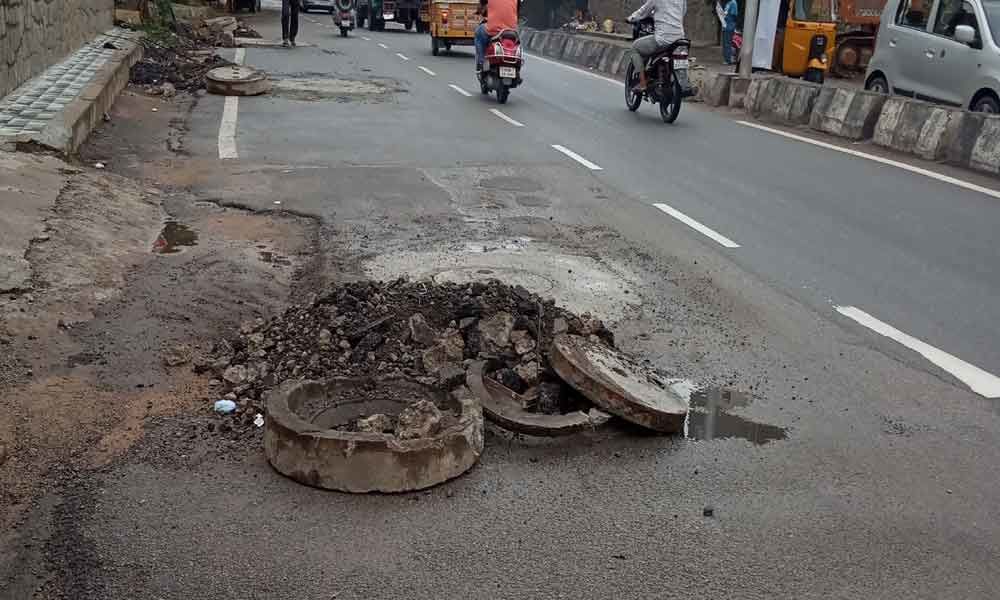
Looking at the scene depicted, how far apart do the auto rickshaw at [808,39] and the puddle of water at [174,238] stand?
17.7 meters

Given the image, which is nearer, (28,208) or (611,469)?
(611,469)

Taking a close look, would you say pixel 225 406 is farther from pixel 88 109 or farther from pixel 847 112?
pixel 847 112

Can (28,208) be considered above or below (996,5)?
below

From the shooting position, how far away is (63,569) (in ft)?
11.3

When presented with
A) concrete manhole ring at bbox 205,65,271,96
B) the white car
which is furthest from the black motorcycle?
concrete manhole ring at bbox 205,65,271,96

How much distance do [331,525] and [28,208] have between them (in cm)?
461

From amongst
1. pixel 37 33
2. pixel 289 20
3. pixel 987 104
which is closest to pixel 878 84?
pixel 987 104

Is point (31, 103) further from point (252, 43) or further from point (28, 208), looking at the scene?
point (252, 43)

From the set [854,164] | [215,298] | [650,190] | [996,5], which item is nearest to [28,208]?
[215,298]

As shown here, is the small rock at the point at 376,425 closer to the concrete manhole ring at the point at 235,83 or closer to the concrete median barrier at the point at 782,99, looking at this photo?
the concrete manhole ring at the point at 235,83

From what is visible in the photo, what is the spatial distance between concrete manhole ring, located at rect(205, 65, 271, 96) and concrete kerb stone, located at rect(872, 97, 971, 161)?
960 cm

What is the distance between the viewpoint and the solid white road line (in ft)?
37.4

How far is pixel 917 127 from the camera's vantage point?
13.2 meters

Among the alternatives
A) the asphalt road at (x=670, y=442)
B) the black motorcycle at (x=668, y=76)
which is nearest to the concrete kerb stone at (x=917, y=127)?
the asphalt road at (x=670, y=442)
